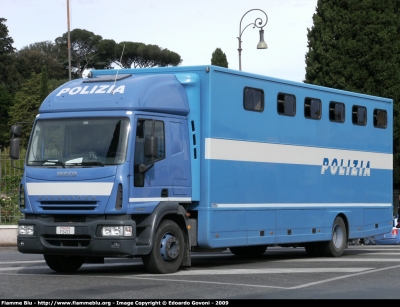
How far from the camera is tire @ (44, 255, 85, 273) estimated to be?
584 inches

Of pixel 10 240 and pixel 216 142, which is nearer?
pixel 216 142

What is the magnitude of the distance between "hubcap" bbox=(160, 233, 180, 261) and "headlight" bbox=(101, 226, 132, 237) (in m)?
0.87

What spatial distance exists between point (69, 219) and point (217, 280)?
2.46 meters

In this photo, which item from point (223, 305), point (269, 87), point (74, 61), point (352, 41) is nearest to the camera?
point (223, 305)

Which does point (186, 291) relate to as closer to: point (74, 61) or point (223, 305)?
point (223, 305)

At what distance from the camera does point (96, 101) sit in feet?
46.8

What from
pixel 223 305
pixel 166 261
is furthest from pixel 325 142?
pixel 223 305

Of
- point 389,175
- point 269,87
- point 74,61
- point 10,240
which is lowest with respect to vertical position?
point 10,240

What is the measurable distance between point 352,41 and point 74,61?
238ft

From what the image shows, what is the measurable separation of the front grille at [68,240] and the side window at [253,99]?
4.09 m

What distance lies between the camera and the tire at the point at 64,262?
584 inches

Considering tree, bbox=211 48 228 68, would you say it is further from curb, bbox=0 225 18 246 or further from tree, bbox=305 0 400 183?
curb, bbox=0 225 18 246

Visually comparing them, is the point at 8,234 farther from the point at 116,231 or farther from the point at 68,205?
the point at 116,231

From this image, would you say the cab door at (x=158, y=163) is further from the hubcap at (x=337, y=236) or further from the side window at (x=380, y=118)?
the side window at (x=380, y=118)
